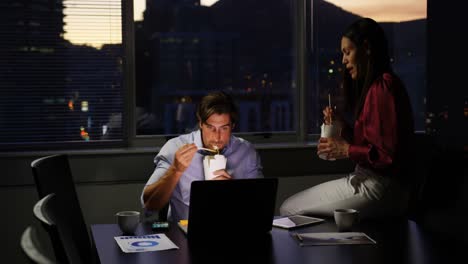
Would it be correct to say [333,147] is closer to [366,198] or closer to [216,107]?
[366,198]

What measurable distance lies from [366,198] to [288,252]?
0.81 m

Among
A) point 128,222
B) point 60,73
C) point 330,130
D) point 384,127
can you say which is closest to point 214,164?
point 128,222

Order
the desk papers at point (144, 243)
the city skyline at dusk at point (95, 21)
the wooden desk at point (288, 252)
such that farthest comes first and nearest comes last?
the city skyline at dusk at point (95, 21), the desk papers at point (144, 243), the wooden desk at point (288, 252)

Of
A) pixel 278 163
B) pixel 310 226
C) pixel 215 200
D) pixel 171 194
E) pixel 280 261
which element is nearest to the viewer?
pixel 280 261

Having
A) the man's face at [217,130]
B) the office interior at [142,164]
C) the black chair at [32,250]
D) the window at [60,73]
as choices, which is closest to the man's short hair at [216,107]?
the man's face at [217,130]

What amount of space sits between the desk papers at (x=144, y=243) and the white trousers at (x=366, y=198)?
781mm

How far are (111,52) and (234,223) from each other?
2.14 metres

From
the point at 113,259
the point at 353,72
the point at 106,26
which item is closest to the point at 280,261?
the point at 113,259

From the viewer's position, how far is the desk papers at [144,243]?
2.06 m

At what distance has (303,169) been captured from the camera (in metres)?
4.21

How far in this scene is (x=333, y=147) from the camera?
281 cm

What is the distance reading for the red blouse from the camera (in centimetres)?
278

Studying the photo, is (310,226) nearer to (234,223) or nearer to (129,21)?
(234,223)

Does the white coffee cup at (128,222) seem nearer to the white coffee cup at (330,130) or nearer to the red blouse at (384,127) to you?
the white coffee cup at (330,130)
